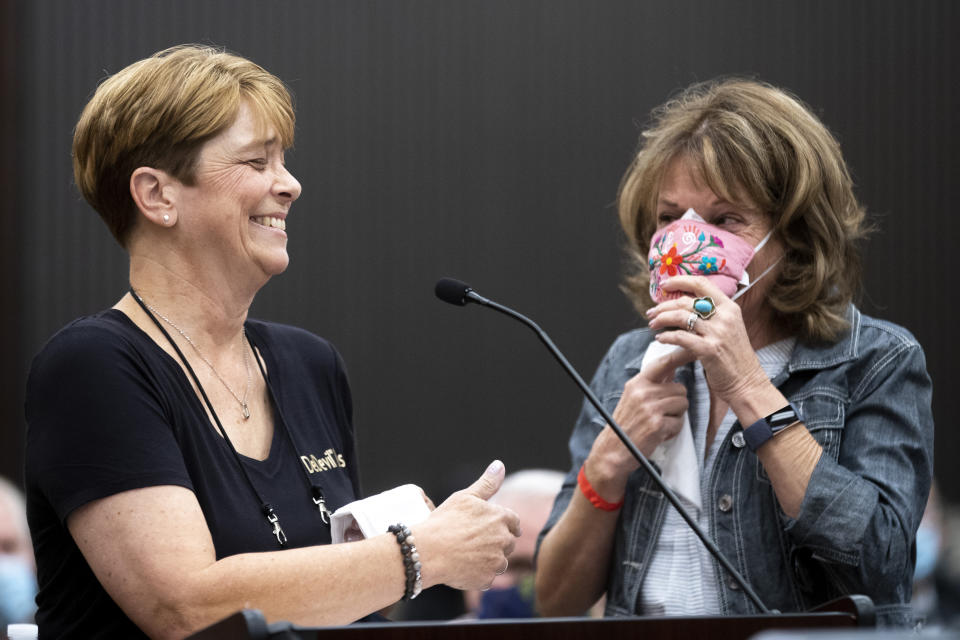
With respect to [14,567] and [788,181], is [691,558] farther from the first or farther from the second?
[14,567]

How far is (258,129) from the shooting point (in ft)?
6.39

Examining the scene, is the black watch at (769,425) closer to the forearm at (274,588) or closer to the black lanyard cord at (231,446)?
the forearm at (274,588)

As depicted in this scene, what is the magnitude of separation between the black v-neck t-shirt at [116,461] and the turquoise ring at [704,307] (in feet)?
2.42

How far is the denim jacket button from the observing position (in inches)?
83.0

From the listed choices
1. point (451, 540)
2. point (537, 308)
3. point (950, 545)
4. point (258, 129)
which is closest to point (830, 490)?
point (451, 540)

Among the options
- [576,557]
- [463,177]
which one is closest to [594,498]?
[576,557]

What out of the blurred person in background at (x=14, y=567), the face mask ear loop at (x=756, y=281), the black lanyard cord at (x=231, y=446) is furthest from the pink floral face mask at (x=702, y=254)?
the blurred person in background at (x=14, y=567)

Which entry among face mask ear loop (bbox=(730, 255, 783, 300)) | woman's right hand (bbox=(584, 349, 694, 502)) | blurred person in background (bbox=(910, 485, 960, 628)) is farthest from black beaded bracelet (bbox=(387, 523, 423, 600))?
blurred person in background (bbox=(910, 485, 960, 628))

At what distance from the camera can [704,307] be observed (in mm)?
2061

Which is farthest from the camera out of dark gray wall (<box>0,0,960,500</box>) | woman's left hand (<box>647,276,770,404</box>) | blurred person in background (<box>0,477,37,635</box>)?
dark gray wall (<box>0,0,960,500</box>)

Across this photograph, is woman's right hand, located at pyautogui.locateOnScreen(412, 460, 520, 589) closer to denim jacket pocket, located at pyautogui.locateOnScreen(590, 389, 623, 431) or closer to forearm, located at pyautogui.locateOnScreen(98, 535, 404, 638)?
forearm, located at pyautogui.locateOnScreen(98, 535, 404, 638)

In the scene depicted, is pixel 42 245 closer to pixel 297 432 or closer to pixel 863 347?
pixel 297 432

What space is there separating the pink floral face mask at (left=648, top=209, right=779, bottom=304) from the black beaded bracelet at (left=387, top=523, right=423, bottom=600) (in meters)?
0.76

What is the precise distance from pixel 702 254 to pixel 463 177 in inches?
154
